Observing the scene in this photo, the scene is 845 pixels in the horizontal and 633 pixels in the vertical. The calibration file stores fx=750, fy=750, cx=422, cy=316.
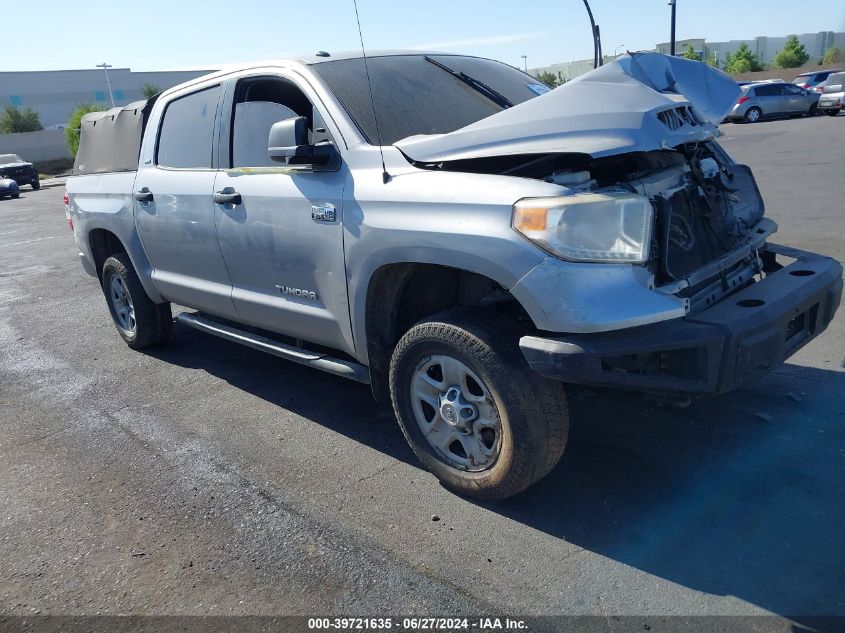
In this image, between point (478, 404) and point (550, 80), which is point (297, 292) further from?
point (550, 80)

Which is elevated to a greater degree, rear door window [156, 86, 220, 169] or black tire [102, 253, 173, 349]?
rear door window [156, 86, 220, 169]

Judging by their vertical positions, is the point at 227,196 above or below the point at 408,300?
above

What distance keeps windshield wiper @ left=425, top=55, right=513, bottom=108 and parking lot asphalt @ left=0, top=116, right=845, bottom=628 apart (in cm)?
177

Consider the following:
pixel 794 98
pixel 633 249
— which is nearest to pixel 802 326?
pixel 633 249

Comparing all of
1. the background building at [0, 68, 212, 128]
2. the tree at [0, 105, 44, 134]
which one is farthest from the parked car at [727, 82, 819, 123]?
the background building at [0, 68, 212, 128]

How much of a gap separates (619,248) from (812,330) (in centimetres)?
118

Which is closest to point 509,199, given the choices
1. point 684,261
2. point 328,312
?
point 684,261

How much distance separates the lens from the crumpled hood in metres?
2.95

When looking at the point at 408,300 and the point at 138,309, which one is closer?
the point at 408,300

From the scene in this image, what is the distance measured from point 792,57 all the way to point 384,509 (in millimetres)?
78458

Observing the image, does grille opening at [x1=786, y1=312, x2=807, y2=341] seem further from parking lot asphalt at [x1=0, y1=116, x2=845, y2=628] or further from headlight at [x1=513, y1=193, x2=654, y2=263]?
headlight at [x1=513, y1=193, x2=654, y2=263]

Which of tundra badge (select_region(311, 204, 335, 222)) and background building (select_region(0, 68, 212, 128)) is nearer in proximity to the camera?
tundra badge (select_region(311, 204, 335, 222))

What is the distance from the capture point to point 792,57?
69438 millimetres

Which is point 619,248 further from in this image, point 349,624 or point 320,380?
point 320,380
